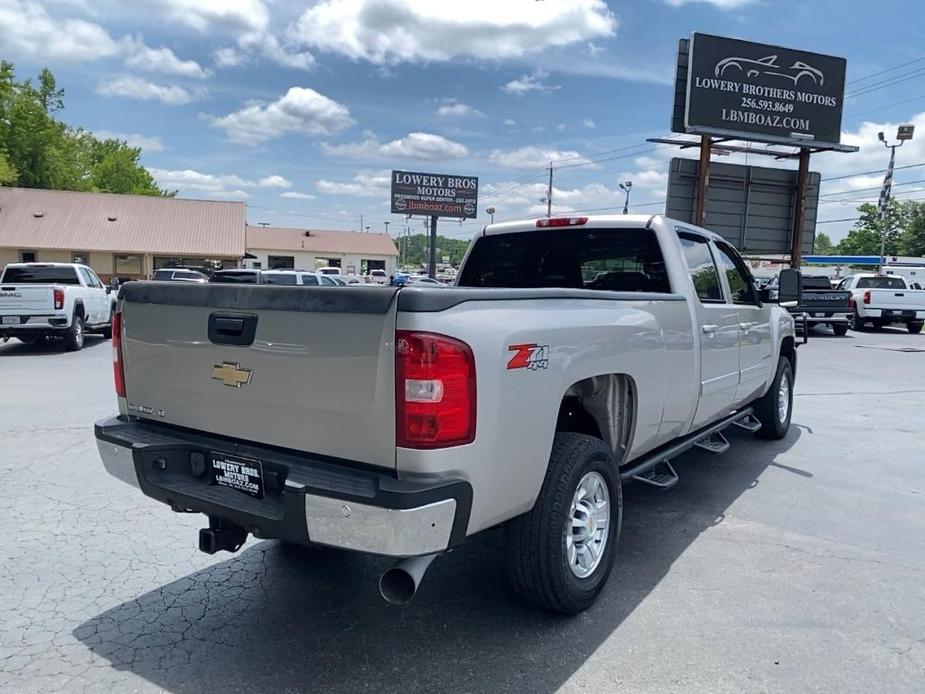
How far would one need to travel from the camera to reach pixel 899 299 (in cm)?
2212

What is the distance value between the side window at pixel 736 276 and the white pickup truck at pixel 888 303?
17975 millimetres

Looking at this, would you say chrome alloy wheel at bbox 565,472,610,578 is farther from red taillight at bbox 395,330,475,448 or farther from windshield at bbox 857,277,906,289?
windshield at bbox 857,277,906,289

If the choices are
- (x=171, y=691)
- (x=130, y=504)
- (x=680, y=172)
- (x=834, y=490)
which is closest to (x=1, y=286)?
(x=130, y=504)

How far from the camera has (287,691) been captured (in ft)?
9.16

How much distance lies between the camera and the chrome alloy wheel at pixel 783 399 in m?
7.10

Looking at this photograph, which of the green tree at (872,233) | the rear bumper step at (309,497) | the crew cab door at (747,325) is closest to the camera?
the rear bumper step at (309,497)

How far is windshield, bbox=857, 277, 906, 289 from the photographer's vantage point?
22.8 meters

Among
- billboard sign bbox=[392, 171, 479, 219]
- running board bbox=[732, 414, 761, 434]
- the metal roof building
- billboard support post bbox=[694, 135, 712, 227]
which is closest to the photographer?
running board bbox=[732, 414, 761, 434]

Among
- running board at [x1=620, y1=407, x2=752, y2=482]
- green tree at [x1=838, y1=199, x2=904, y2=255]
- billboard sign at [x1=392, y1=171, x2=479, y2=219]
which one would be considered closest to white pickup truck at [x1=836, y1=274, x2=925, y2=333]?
running board at [x1=620, y1=407, x2=752, y2=482]

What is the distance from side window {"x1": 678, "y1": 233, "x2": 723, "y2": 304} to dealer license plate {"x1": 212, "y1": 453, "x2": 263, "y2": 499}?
3.22 meters

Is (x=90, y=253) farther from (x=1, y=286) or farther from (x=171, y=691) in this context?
(x=171, y=691)

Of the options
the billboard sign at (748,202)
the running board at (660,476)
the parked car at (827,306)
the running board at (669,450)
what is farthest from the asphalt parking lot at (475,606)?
the parked car at (827,306)

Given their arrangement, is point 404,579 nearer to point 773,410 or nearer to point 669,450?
point 669,450

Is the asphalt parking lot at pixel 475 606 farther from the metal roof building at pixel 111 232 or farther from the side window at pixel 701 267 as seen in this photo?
the metal roof building at pixel 111 232
